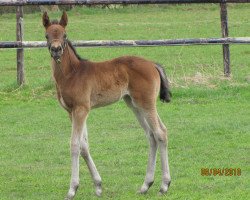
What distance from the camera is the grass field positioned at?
888cm

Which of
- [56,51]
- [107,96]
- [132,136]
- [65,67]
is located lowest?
→ [132,136]

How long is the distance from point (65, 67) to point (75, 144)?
0.81m

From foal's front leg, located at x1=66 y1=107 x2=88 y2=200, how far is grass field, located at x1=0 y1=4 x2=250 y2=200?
1.06 feet

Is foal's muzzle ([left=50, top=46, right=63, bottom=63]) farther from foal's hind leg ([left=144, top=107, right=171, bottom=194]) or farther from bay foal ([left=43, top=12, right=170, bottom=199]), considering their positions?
foal's hind leg ([left=144, top=107, right=171, bottom=194])

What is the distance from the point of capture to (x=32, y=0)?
1403 centimetres

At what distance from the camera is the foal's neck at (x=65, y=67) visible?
852cm

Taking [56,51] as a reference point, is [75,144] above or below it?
below

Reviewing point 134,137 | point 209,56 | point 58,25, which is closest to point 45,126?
point 134,137

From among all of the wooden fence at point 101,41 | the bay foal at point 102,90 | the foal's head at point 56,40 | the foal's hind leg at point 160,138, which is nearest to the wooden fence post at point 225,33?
the wooden fence at point 101,41

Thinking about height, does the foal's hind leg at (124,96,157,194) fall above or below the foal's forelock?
below

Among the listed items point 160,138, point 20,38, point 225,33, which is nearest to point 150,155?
point 160,138

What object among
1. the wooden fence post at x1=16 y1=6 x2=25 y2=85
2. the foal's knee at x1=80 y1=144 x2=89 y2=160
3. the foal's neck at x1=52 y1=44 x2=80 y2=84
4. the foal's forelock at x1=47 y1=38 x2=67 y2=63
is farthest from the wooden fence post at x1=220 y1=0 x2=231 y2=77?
the foal's forelock at x1=47 y1=38 x2=67 y2=63

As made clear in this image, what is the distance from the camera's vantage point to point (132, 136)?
1160cm

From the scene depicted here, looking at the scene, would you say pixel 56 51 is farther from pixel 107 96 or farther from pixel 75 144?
pixel 75 144
